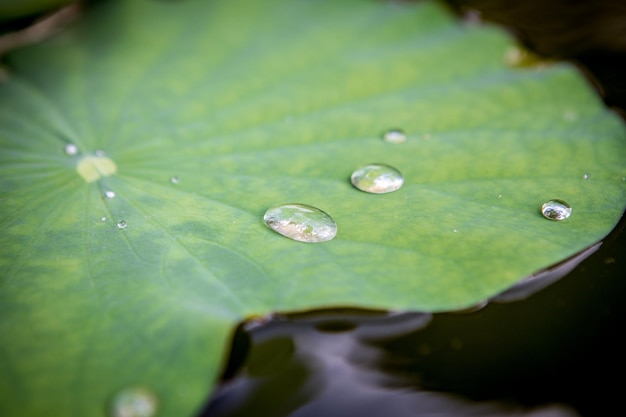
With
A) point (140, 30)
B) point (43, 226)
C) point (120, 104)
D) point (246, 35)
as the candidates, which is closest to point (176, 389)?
point (43, 226)

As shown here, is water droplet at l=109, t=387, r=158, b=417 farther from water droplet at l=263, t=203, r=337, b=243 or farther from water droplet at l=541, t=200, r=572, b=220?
water droplet at l=541, t=200, r=572, b=220

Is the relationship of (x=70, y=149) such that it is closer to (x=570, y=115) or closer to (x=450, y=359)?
(x=450, y=359)

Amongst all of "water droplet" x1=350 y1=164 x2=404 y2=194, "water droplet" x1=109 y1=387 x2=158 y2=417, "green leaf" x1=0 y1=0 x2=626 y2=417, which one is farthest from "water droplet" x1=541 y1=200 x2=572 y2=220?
"water droplet" x1=109 y1=387 x2=158 y2=417

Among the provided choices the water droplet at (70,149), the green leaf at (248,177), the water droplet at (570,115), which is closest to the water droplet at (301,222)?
the green leaf at (248,177)

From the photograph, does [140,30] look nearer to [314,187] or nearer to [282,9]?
[282,9]

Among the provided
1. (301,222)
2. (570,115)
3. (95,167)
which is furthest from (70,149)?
(570,115)

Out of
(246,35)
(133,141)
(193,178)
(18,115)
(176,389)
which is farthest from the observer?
(246,35)
